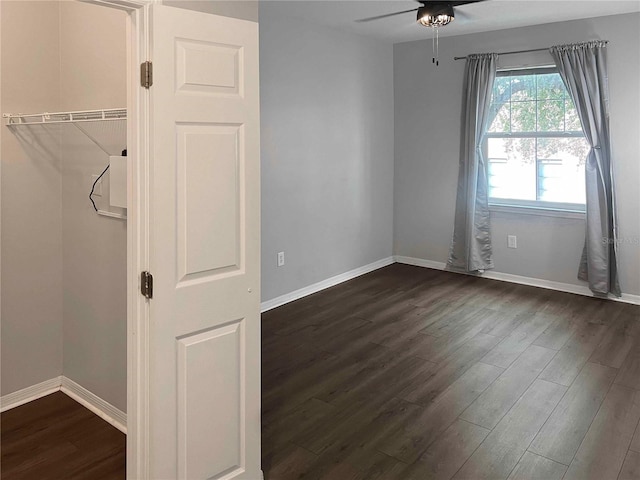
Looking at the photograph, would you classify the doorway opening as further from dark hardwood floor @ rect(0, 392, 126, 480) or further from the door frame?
the door frame

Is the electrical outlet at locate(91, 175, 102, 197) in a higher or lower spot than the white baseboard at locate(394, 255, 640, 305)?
higher

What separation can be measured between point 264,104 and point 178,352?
2.96 meters

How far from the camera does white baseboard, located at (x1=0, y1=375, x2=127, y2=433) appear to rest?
8.96 ft

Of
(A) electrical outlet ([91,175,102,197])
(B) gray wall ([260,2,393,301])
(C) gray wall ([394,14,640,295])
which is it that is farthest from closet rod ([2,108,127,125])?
(C) gray wall ([394,14,640,295])

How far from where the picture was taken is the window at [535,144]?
4980 mm

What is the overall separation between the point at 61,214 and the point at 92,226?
0.35 meters

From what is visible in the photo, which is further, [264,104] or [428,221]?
[428,221]

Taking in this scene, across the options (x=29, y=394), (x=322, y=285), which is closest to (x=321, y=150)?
(x=322, y=285)

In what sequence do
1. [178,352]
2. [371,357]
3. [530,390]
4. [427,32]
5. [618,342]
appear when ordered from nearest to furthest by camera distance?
[178,352] < [530,390] < [371,357] < [618,342] < [427,32]

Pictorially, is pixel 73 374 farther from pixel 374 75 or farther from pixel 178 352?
pixel 374 75

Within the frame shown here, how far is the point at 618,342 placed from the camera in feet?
12.7

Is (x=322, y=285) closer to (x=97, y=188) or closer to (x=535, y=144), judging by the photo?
(x=535, y=144)

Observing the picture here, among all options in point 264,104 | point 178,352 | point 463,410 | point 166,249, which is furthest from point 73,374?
point 264,104

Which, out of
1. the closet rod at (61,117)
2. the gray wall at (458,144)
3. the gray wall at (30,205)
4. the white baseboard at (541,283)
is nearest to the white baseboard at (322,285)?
the gray wall at (458,144)
